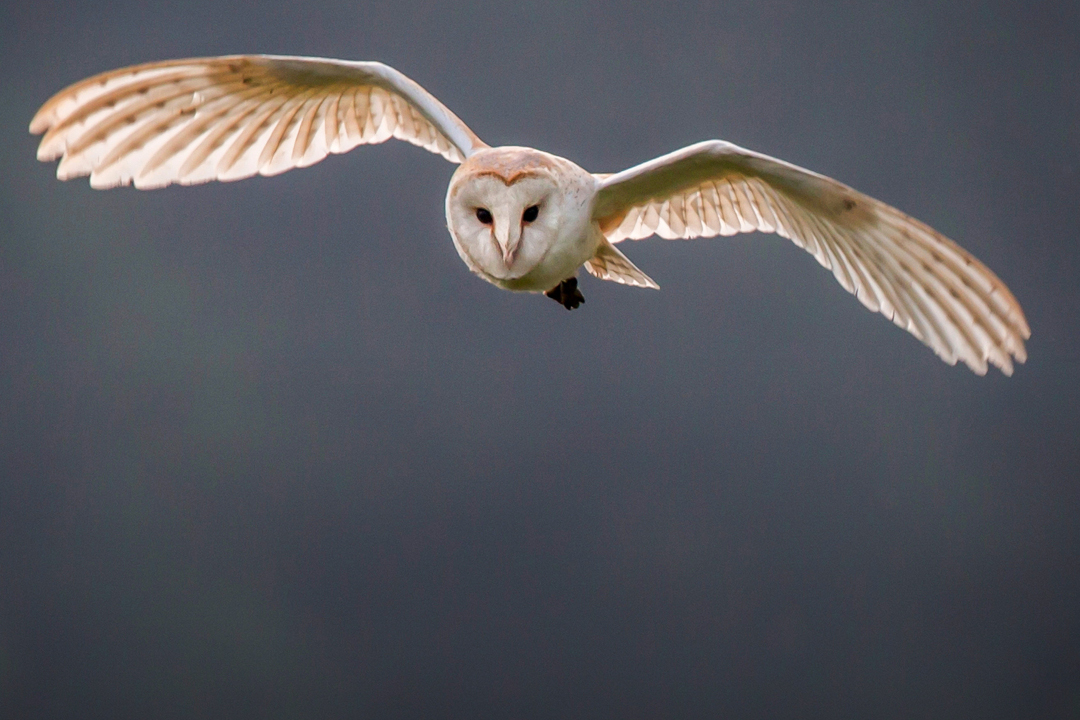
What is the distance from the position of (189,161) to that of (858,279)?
93 cm

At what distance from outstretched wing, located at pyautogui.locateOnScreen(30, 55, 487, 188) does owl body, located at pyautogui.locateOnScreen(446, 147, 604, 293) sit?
17 cm

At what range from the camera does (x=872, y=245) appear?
4.29 feet

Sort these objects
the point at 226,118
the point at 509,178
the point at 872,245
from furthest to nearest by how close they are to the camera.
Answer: the point at 226,118 < the point at 872,245 < the point at 509,178

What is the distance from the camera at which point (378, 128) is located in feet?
5.18

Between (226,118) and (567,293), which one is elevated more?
(226,118)

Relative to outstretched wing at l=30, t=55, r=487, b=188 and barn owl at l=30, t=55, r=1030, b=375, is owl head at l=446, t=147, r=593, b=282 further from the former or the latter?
outstretched wing at l=30, t=55, r=487, b=188

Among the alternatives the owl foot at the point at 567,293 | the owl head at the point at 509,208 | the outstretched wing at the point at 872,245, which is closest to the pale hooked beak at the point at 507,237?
the owl head at the point at 509,208

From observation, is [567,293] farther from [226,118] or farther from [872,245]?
[226,118]

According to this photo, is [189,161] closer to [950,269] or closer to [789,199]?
[789,199]

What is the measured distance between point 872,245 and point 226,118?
2.97 feet

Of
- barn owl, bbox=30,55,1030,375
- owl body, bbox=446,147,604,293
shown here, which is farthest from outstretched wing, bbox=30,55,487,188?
owl body, bbox=446,147,604,293

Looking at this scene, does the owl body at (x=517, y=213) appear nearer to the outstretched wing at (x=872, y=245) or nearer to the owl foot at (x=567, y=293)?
the outstretched wing at (x=872, y=245)

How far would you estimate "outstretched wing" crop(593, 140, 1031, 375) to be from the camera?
1195mm

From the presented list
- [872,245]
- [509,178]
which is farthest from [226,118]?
[872,245]
